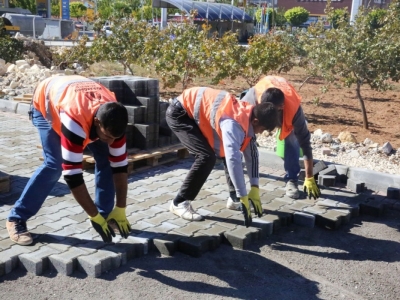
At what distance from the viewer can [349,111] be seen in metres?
11.1

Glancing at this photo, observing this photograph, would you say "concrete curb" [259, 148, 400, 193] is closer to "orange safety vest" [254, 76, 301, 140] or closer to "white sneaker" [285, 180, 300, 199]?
"white sneaker" [285, 180, 300, 199]

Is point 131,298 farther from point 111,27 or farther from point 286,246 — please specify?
point 111,27

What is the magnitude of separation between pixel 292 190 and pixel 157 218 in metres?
1.63

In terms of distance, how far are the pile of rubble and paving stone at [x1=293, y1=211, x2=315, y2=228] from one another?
2040mm

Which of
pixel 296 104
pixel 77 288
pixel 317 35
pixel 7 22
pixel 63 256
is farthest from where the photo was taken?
pixel 7 22

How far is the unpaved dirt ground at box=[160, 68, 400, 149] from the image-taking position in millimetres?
9117

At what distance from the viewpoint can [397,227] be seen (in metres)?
5.34

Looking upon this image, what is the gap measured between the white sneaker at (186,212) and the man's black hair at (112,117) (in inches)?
63.0

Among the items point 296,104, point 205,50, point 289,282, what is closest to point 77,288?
point 289,282

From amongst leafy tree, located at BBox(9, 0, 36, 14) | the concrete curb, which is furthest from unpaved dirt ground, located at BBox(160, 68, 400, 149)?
leafy tree, located at BBox(9, 0, 36, 14)

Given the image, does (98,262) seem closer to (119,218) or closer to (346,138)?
(119,218)

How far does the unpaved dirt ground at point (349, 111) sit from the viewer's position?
9117 mm

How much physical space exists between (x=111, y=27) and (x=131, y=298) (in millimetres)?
9409

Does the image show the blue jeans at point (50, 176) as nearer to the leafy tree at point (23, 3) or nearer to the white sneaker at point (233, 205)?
the white sneaker at point (233, 205)
